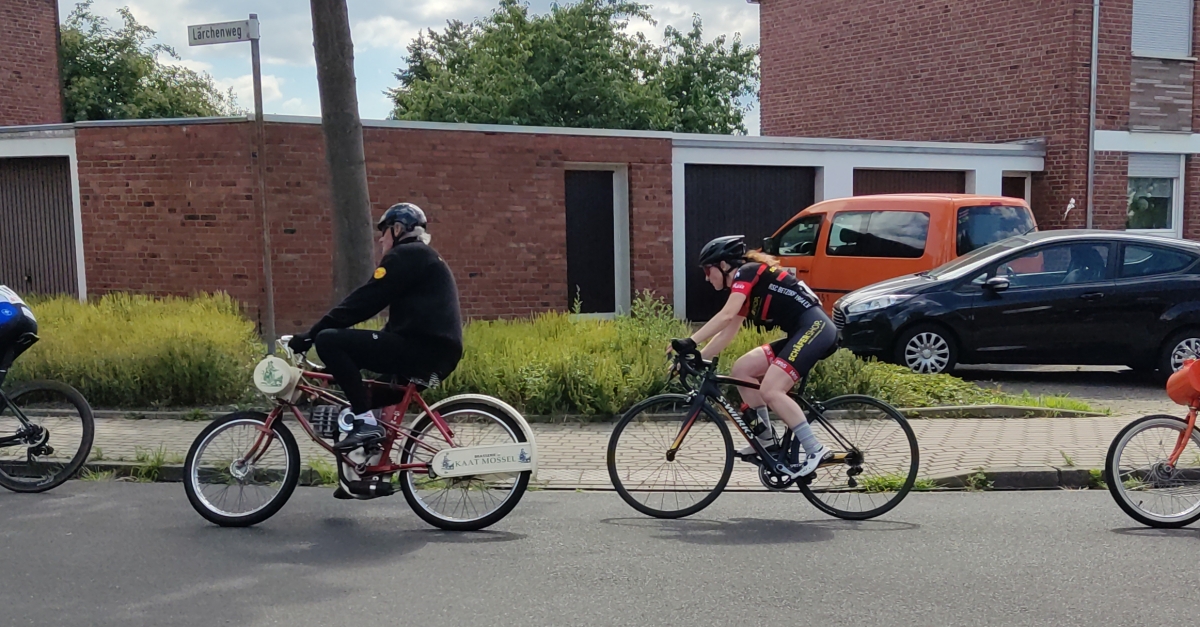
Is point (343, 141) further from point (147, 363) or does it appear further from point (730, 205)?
point (730, 205)

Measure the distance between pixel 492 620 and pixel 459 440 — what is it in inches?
63.9

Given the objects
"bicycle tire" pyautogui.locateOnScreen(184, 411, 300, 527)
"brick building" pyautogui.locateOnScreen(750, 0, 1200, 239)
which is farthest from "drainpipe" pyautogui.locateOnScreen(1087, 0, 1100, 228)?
"bicycle tire" pyautogui.locateOnScreen(184, 411, 300, 527)

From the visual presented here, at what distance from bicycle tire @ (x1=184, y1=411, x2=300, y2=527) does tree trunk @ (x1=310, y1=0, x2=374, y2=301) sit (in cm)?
347

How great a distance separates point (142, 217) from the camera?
44.7 feet

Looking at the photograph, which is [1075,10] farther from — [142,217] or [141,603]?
[141,603]

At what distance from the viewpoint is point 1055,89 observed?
19.7m

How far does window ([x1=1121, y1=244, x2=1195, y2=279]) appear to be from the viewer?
1120cm

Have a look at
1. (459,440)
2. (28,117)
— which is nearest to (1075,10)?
(459,440)

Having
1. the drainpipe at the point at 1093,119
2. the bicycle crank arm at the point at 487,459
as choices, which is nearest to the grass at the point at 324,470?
the bicycle crank arm at the point at 487,459

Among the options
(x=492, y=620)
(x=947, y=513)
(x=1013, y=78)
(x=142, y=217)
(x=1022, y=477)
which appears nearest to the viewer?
(x=492, y=620)

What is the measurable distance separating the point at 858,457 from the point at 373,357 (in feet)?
9.20

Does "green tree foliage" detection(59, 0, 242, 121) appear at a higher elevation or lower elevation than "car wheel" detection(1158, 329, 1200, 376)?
higher

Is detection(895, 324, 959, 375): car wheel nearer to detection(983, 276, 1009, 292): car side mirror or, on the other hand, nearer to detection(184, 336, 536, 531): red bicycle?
detection(983, 276, 1009, 292): car side mirror

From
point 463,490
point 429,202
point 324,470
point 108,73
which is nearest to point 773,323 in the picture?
point 463,490
